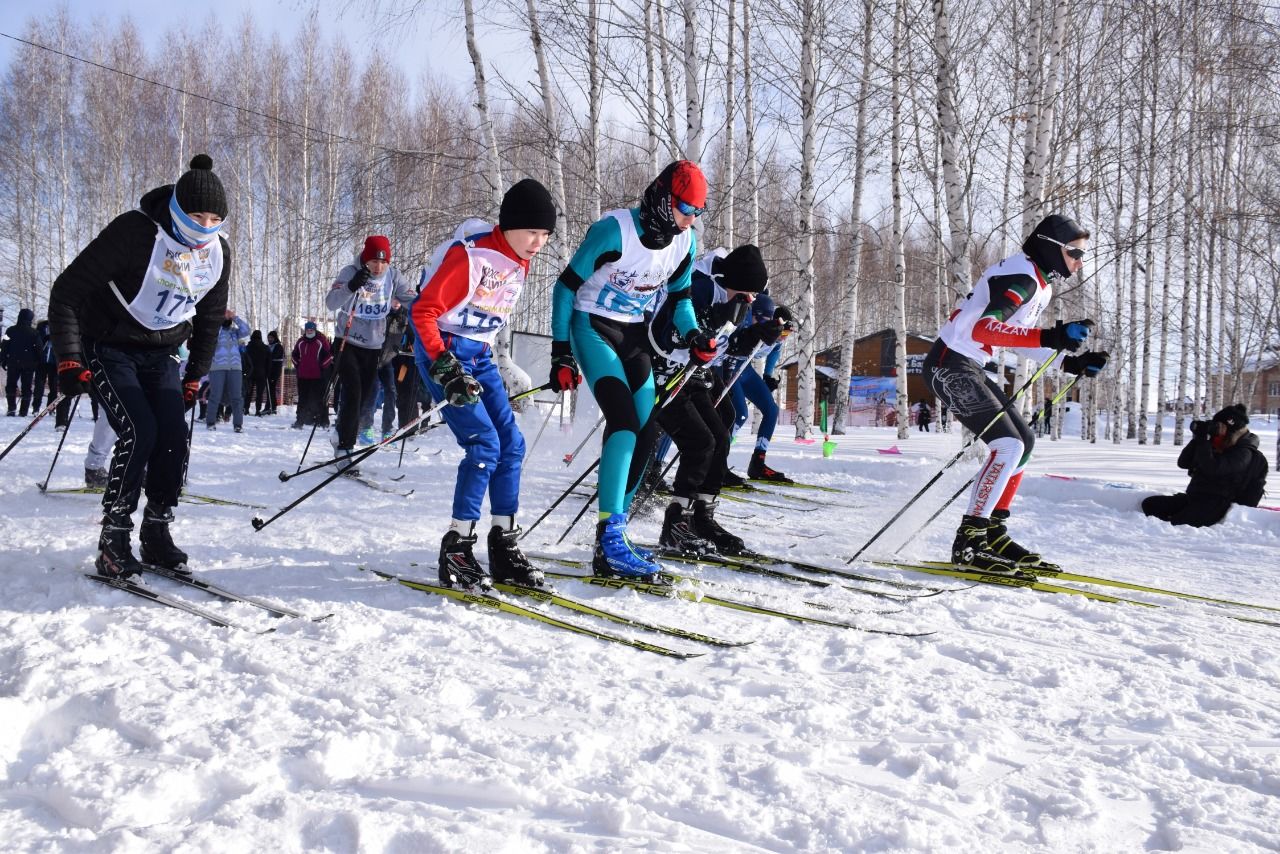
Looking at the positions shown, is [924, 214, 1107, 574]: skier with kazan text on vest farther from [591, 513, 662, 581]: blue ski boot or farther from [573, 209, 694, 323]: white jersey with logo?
[591, 513, 662, 581]: blue ski boot

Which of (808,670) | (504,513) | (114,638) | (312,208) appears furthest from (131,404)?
(312,208)

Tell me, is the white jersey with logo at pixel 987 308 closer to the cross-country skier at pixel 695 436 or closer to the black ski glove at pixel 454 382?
the cross-country skier at pixel 695 436

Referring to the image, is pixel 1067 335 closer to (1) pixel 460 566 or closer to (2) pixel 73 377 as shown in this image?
(1) pixel 460 566

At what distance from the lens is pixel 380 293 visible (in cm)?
752

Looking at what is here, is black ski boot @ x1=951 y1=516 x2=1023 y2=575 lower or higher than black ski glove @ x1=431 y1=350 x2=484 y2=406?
lower

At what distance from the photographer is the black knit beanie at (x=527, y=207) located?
3.78 m

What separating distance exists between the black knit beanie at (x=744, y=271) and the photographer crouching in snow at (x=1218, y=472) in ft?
11.1

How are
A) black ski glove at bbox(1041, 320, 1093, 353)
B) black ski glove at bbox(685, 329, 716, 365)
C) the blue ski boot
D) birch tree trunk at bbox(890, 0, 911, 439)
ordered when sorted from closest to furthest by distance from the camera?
the blue ski boot → black ski glove at bbox(1041, 320, 1093, 353) → black ski glove at bbox(685, 329, 716, 365) → birch tree trunk at bbox(890, 0, 911, 439)

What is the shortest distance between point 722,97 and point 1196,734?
46.4 feet

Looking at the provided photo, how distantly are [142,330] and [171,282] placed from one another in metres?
0.25

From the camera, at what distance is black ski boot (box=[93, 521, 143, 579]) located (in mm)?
3568

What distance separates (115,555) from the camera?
11.8ft

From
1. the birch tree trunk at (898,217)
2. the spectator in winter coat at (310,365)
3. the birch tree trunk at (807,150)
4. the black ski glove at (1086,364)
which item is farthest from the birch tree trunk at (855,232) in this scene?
the black ski glove at (1086,364)

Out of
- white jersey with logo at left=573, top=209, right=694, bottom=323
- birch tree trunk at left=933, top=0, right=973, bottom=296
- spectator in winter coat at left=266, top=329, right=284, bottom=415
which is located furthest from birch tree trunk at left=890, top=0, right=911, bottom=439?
spectator in winter coat at left=266, top=329, right=284, bottom=415
